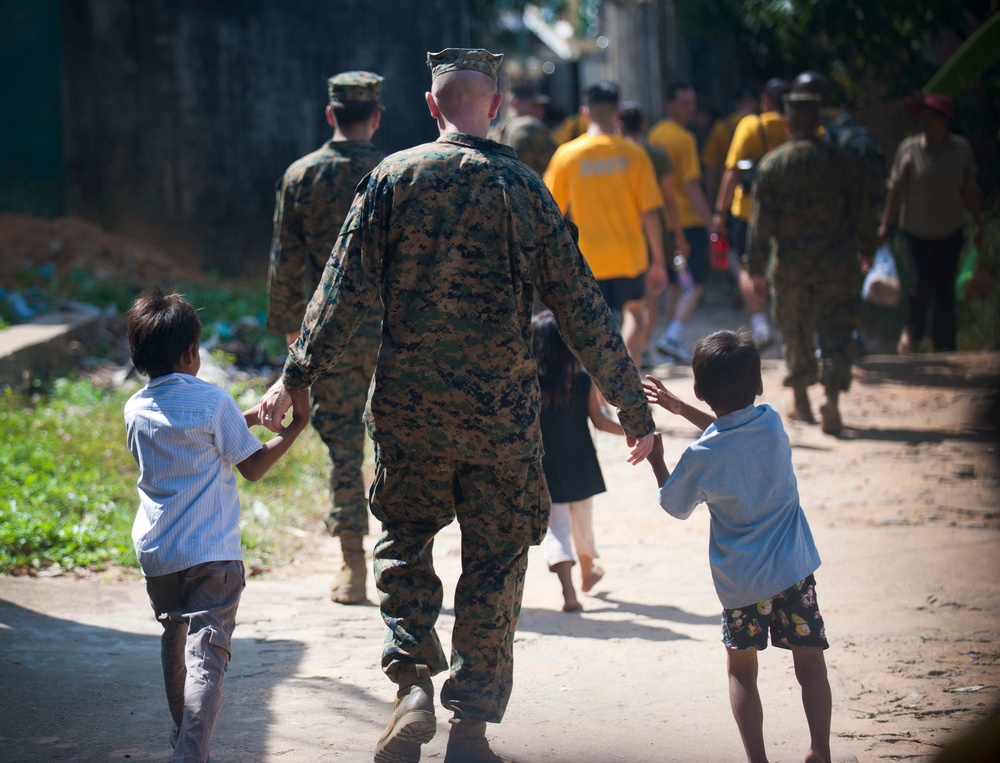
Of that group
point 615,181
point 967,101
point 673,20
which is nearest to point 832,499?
point 615,181

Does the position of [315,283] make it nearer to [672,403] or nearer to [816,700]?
[672,403]

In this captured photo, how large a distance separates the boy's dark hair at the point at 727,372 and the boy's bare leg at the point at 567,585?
68.8 inches

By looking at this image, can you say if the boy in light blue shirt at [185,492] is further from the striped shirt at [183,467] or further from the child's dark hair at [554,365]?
the child's dark hair at [554,365]

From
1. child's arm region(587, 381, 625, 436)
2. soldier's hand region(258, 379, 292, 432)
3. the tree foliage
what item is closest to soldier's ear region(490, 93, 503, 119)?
soldier's hand region(258, 379, 292, 432)

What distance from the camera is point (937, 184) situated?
8711mm

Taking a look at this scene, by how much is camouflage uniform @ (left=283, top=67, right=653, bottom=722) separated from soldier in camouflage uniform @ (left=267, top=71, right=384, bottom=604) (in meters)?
1.62

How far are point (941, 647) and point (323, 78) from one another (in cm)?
1031

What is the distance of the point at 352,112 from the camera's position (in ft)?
16.7

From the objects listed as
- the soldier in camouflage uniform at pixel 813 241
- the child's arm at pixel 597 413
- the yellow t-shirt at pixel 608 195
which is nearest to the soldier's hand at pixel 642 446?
the child's arm at pixel 597 413

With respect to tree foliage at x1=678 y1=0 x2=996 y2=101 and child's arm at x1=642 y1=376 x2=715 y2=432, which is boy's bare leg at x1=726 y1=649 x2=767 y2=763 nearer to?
child's arm at x1=642 y1=376 x2=715 y2=432

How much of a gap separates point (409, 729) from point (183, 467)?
Answer: 37.8 inches

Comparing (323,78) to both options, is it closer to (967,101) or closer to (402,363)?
(967,101)

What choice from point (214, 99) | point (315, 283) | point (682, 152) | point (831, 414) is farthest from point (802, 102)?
point (214, 99)

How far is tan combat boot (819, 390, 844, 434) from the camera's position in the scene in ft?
25.3
